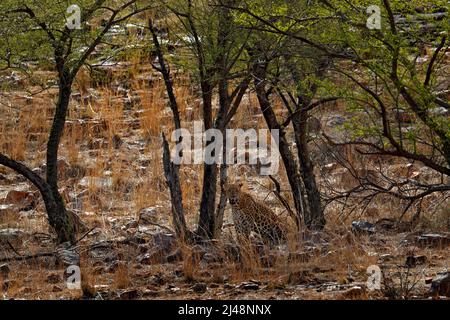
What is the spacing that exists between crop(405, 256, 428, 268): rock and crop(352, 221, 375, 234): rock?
1.49 m

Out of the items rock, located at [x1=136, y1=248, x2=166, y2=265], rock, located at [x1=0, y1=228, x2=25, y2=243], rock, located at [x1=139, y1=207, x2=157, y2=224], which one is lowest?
rock, located at [x1=136, y1=248, x2=166, y2=265]

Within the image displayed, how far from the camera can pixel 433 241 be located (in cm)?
918

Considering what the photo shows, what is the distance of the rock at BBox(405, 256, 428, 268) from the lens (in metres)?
8.32

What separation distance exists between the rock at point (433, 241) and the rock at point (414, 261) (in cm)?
64

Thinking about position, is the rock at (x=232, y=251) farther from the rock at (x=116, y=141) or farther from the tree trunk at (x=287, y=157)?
the rock at (x=116, y=141)

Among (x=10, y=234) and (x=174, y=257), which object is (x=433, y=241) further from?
(x=10, y=234)

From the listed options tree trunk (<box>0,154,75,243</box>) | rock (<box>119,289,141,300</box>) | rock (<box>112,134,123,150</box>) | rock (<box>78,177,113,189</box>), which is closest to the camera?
rock (<box>119,289,141,300</box>)

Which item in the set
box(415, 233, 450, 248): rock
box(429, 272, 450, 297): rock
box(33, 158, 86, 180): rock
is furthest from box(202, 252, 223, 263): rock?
box(33, 158, 86, 180): rock

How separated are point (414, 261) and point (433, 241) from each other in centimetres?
85

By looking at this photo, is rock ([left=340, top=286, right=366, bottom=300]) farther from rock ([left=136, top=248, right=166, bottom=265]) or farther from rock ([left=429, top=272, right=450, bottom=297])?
rock ([left=136, top=248, right=166, bottom=265])

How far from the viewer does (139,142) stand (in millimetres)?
15195

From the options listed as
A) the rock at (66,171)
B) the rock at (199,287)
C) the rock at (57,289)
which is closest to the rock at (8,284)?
the rock at (57,289)

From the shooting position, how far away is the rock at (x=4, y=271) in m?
8.71
